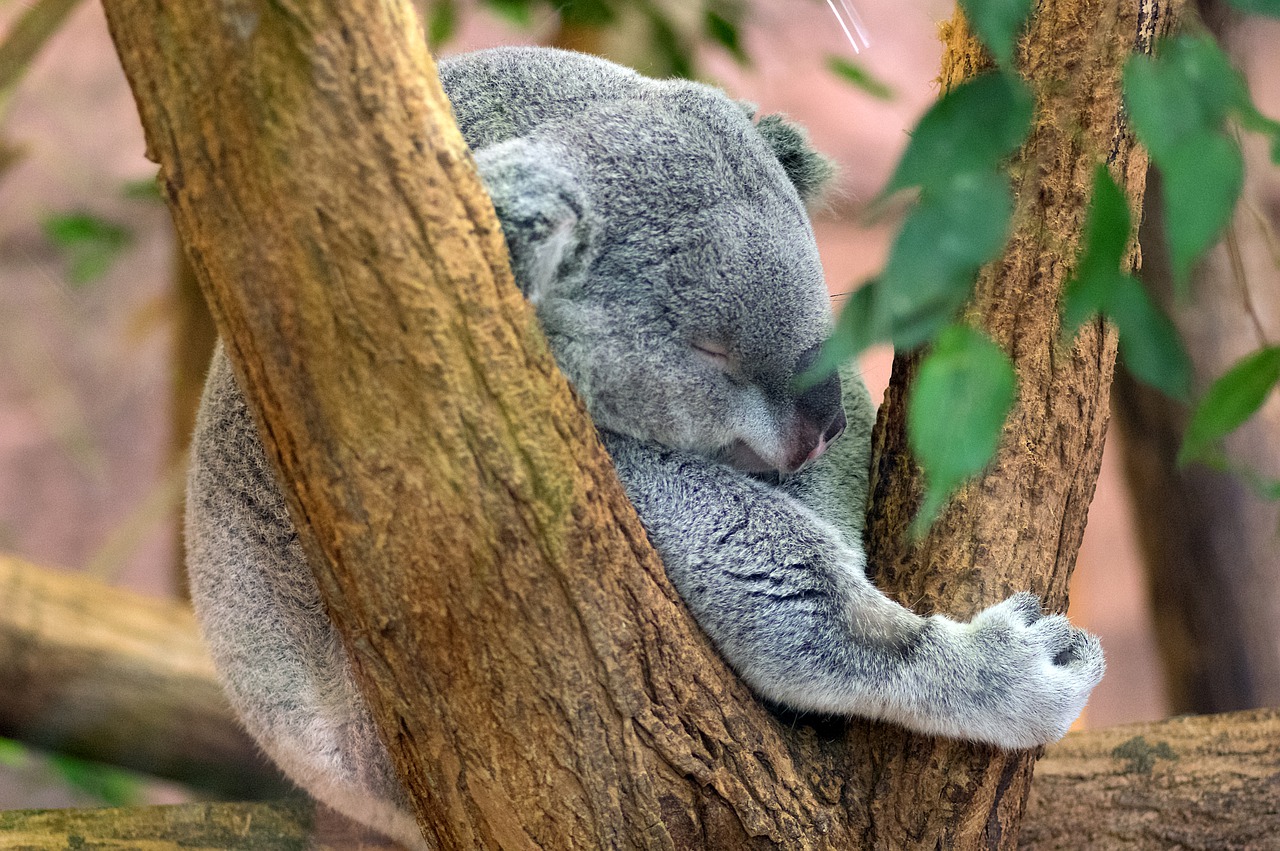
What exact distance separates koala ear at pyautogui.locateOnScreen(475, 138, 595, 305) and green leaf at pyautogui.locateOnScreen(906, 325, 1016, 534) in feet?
2.91

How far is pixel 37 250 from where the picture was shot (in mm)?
8234

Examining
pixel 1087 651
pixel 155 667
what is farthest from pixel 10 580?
pixel 1087 651

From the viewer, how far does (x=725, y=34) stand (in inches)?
149

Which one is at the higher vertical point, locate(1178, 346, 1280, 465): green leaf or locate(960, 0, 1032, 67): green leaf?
locate(960, 0, 1032, 67): green leaf

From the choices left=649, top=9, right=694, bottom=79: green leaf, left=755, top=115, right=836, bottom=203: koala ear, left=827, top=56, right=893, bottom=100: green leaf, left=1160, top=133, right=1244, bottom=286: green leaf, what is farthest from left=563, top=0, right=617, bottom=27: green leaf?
left=1160, top=133, right=1244, bottom=286: green leaf

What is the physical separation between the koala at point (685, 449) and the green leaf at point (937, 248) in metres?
0.93

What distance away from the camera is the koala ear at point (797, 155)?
7.61 ft

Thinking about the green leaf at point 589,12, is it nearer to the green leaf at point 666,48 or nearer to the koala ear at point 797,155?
the green leaf at point 666,48

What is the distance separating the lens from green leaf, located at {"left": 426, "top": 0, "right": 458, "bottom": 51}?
4172 mm

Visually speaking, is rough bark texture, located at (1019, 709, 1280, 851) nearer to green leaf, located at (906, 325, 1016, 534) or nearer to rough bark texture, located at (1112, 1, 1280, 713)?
rough bark texture, located at (1112, 1, 1280, 713)

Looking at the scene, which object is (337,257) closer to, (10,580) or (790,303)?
(790,303)

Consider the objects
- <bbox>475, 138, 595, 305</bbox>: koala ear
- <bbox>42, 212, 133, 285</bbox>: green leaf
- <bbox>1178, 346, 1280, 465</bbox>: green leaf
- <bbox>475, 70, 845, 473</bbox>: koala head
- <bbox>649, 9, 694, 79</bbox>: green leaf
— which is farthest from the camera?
<bbox>42, 212, 133, 285</bbox>: green leaf

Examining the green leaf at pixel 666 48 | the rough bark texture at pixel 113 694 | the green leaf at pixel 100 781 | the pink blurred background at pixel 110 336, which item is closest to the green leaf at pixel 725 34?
the green leaf at pixel 666 48

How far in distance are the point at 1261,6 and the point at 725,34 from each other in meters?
3.18
